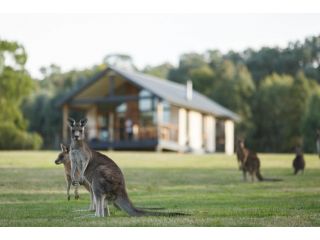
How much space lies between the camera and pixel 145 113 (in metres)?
29.4

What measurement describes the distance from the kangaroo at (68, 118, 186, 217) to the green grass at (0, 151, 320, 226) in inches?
7.1

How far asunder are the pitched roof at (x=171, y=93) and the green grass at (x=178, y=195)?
8448mm

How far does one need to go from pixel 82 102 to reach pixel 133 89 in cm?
245

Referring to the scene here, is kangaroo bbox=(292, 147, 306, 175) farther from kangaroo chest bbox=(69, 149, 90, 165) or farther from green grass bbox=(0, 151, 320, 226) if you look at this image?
kangaroo chest bbox=(69, 149, 90, 165)

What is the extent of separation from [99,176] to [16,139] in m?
9.26

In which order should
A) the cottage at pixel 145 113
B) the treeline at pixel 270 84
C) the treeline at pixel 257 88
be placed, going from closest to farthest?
the treeline at pixel 270 84 < the treeline at pixel 257 88 < the cottage at pixel 145 113

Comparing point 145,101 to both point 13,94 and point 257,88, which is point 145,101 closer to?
point 257,88

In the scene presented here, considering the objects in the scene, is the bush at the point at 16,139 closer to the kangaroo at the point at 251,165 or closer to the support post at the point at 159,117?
the kangaroo at the point at 251,165

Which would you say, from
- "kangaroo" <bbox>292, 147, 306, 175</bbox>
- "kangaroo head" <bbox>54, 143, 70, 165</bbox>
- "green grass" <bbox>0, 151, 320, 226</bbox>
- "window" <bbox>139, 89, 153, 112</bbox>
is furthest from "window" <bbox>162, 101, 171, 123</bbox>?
"kangaroo head" <bbox>54, 143, 70, 165</bbox>

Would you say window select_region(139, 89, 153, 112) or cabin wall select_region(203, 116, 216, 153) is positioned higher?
window select_region(139, 89, 153, 112)

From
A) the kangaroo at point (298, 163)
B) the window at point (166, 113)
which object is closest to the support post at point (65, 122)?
the window at point (166, 113)

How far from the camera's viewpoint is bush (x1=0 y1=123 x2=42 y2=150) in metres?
15.8

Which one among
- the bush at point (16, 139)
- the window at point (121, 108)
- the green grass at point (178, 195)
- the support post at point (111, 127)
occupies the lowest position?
the green grass at point (178, 195)

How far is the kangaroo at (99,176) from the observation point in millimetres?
8688
